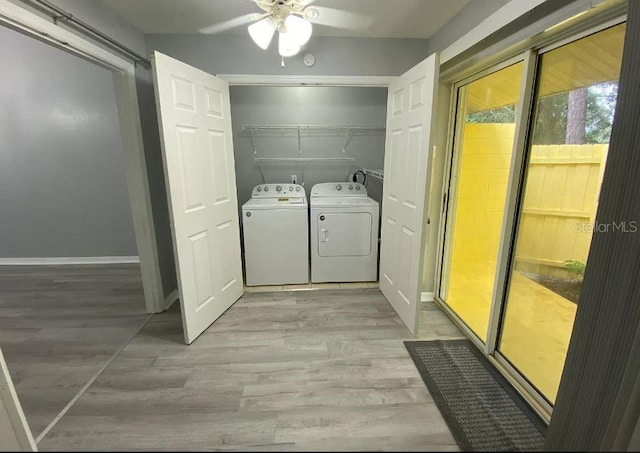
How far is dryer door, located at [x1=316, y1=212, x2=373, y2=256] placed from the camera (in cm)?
287

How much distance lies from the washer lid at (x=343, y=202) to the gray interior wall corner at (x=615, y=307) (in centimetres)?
→ 196

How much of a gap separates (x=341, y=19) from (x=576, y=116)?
1636mm

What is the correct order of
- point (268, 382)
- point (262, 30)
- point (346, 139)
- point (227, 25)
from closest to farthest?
1. point (262, 30)
2. point (268, 382)
3. point (227, 25)
4. point (346, 139)

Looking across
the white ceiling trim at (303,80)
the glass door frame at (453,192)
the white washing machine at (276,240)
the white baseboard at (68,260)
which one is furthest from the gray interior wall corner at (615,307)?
the white baseboard at (68,260)

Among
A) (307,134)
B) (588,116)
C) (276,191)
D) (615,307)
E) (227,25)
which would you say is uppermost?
(227,25)

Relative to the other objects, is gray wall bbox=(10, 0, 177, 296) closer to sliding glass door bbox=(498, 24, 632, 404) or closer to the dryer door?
the dryer door

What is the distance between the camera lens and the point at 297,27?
1457 millimetres

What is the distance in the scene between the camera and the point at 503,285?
1799mm

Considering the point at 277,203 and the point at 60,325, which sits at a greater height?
the point at 277,203

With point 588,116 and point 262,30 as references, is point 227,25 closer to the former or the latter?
point 262,30

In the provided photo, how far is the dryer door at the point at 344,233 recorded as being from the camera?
287cm

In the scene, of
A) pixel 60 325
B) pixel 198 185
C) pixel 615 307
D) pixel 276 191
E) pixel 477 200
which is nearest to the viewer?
pixel 615 307

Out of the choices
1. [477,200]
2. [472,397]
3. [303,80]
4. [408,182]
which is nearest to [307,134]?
[303,80]

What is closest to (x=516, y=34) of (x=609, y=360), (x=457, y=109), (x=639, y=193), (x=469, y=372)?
(x=457, y=109)
